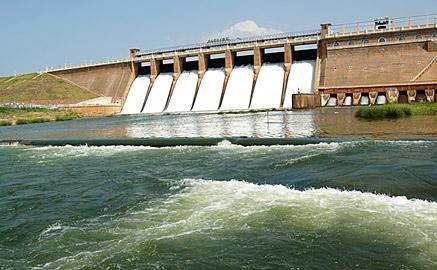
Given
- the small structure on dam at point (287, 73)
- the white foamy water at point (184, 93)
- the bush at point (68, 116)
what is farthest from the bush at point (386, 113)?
the bush at point (68, 116)

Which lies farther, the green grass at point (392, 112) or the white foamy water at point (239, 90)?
the white foamy water at point (239, 90)

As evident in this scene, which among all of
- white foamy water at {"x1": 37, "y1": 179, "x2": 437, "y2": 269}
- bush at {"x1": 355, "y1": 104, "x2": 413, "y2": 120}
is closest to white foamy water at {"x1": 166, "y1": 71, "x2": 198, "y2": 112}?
bush at {"x1": 355, "y1": 104, "x2": 413, "y2": 120}

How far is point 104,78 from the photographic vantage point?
67.4m

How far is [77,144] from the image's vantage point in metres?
22.9

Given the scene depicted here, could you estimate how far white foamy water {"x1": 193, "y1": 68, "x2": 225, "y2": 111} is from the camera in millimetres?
53875

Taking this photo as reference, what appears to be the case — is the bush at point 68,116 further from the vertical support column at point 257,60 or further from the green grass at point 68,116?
the vertical support column at point 257,60

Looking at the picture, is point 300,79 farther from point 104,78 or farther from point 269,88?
point 104,78

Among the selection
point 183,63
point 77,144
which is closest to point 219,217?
point 77,144

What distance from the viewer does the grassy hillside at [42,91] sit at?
65.4m

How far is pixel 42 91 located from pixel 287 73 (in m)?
39.7

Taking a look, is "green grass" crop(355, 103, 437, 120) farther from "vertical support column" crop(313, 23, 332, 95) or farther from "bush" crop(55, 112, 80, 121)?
"bush" crop(55, 112, 80, 121)

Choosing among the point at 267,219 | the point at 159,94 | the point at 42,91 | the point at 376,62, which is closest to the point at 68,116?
the point at 159,94

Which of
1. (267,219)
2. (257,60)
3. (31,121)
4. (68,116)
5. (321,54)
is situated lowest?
(267,219)

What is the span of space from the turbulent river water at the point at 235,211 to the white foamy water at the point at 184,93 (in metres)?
40.1
